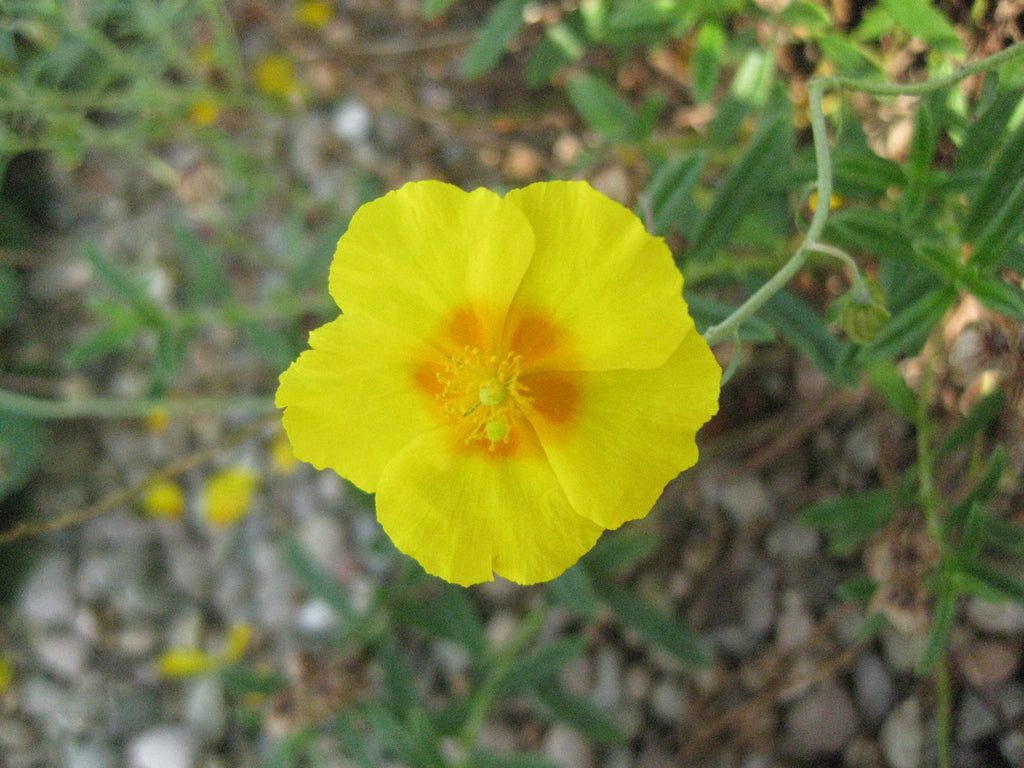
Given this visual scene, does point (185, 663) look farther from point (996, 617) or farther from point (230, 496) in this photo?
point (996, 617)

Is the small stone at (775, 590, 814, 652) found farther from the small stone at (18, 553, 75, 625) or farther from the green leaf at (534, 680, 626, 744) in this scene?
the small stone at (18, 553, 75, 625)

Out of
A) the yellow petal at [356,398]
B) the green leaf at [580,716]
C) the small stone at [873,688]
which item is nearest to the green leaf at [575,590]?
the green leaf at [580,716]

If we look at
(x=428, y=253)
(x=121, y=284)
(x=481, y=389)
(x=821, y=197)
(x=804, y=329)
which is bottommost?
(x=121, y=284)

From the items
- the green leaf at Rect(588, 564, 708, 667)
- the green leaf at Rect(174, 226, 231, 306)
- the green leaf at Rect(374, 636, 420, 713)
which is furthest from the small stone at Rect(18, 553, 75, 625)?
the green leaf at Rect(588, 564, 708, 667)

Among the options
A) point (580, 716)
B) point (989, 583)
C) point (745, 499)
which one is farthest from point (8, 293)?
point (989, 583)

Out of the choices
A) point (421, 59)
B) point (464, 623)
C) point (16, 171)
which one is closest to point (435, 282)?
point (464, 623)

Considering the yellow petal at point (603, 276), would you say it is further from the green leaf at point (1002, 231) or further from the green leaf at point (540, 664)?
the green leaf at point (540, 664)
